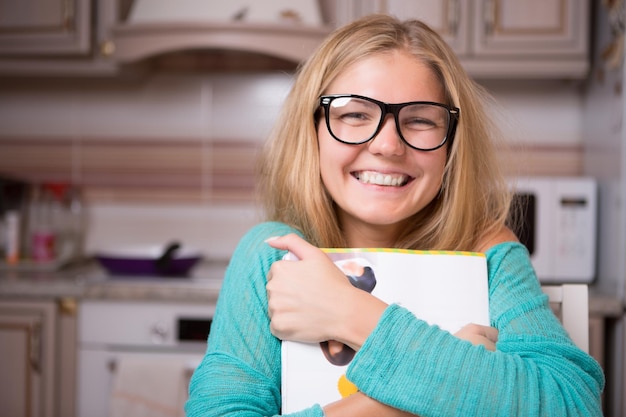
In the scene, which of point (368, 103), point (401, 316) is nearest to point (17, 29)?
point (368, 103)

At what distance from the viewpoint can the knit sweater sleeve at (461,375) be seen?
2.55ft

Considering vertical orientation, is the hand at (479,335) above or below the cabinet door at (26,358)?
above

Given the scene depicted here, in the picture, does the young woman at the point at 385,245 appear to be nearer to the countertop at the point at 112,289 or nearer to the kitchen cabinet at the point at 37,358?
the countertop at the point at 112,289

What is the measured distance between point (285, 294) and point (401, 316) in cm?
15

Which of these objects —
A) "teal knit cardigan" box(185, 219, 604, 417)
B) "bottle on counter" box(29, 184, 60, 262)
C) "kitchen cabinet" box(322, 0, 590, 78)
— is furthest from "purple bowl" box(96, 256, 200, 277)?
"teal knit cardigan" box(185, 219, 604, 417)

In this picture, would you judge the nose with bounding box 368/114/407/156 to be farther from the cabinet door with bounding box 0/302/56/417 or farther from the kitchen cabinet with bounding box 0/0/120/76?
the kitchen cabinet with bounding box 0/0/120/76

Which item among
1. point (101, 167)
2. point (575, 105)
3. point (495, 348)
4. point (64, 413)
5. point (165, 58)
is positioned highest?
point (165, 58)

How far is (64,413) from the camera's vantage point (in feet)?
6.98

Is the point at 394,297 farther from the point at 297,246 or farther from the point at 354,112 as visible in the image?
the point at 354,112

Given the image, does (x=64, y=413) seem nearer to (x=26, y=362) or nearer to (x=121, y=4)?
(x=26, y=362)

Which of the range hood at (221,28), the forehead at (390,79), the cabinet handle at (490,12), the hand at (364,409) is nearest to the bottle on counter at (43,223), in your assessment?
the range hood at (221,28)

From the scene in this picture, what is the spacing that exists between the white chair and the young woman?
0.12 m

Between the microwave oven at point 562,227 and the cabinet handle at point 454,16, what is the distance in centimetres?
54

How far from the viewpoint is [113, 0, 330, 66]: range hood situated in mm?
2213
